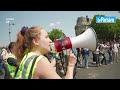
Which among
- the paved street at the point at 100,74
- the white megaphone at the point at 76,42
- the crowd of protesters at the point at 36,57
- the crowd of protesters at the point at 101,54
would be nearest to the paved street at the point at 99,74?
the paved street at the point at 100,74

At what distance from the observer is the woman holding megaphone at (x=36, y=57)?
2.07 meters

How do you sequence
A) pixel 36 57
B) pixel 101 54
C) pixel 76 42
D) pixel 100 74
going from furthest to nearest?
1. pixel 101 54
2. pixel 100 74
3. pixel 76 42
4. pixel 36 57

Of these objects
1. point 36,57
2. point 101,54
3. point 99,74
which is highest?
point 36,57

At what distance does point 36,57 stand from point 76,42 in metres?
0.54

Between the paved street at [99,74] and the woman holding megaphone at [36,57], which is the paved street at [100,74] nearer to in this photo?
the paved street at [99,74]

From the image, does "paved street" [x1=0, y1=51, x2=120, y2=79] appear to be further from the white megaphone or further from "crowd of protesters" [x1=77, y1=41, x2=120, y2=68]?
the white megaphone

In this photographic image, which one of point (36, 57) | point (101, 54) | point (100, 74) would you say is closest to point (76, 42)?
point (36, 57)

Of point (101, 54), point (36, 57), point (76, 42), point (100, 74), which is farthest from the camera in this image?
point (101, 54)

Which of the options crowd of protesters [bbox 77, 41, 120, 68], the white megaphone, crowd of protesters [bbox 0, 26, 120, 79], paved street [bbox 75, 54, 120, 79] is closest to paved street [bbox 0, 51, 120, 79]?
paved street [bbox 75, 54, 120, 79]

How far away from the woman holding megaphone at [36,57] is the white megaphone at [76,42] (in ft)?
0.78

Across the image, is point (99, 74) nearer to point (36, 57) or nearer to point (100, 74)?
point (100, 74)

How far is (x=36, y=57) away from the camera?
6.89 ft
